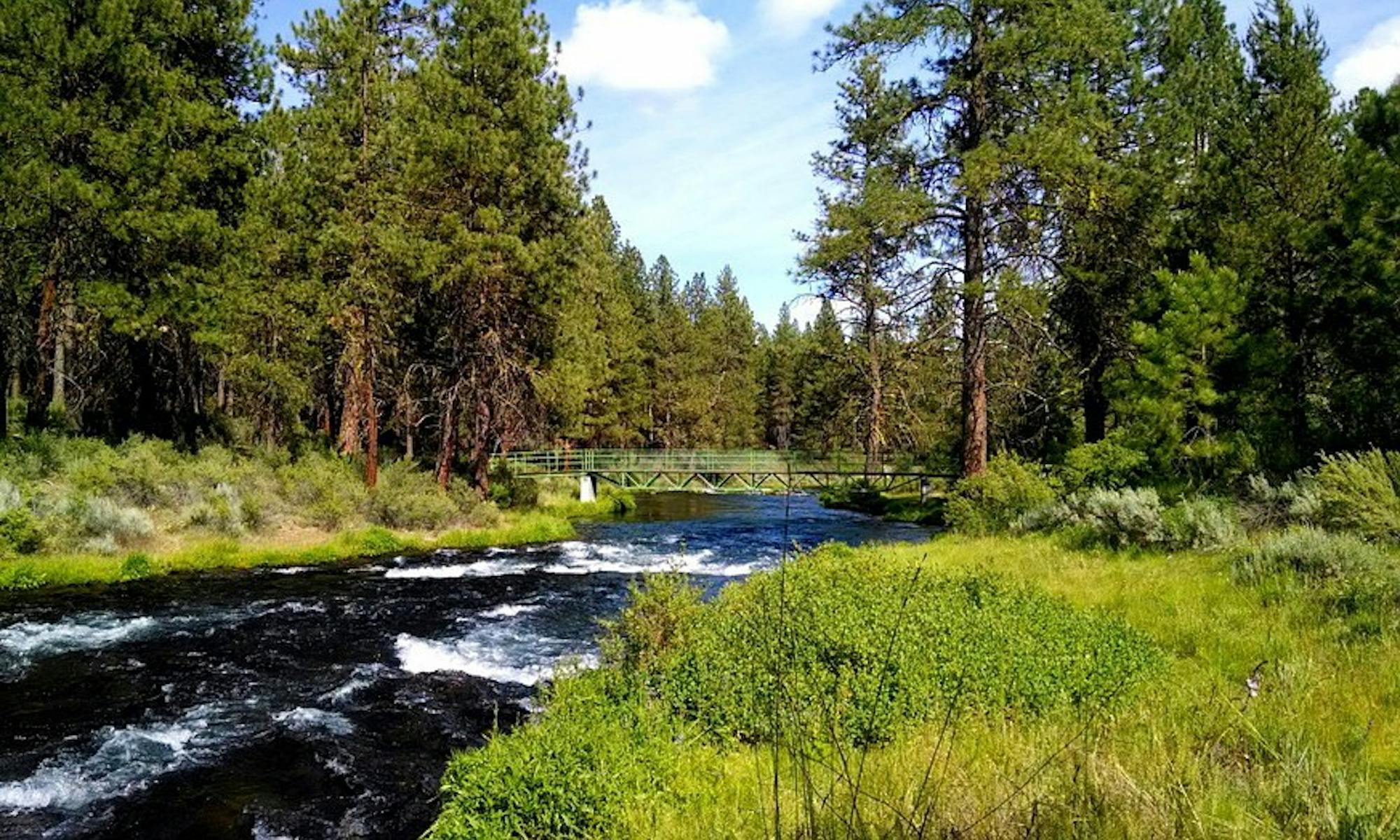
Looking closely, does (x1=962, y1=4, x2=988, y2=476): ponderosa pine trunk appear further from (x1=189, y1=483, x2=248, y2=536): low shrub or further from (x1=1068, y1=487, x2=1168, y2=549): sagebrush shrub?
(x1=189, y1=483, x2=248, y2=536): low shrub

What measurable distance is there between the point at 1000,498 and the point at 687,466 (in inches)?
788

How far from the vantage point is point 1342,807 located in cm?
345

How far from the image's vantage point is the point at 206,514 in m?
20.1

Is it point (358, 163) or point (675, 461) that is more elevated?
point (358, 163)

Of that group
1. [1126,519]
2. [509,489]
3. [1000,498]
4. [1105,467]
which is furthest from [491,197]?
[1126,519]

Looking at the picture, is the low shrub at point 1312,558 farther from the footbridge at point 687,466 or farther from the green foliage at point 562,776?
the footbridge at point 687,466

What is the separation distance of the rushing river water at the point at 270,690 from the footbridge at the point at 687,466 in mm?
15699

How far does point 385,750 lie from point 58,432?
20.5m

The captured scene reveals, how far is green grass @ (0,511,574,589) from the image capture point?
52.4 feet

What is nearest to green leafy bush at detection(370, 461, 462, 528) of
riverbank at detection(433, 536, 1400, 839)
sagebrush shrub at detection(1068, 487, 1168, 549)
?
riverbank at detection(433, 536, 1400, 839)

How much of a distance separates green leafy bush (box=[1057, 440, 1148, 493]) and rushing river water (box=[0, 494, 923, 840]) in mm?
7529

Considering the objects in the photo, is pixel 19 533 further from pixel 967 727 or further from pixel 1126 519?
pixel 1126 519

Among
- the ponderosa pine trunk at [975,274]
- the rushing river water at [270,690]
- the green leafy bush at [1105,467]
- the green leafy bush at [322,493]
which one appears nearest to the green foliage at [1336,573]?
the rushing river water at [270,690]

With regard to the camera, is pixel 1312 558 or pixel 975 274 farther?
pixel 975 274
